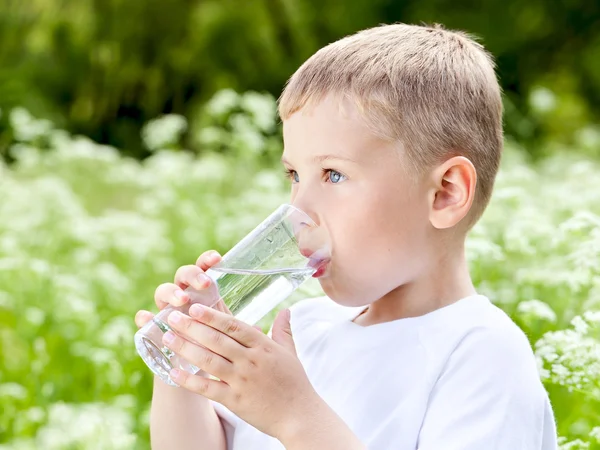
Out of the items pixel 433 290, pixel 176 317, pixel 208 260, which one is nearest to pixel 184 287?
pixel 208 260

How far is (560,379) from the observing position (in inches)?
74.8

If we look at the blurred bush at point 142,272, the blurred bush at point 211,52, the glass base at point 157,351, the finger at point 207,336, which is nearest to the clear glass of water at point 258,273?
the glass base at point 157,351

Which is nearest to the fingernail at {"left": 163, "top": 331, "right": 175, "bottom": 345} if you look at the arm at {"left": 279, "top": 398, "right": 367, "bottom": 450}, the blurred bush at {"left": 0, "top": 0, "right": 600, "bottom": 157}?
the arm at {"left": 279, "top": 398, "right": 367, "bottom": 450}

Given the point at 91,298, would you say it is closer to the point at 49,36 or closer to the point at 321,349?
the point at 321,349

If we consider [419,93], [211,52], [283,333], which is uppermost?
[419,93]

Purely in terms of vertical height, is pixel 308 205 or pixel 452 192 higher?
pixel 452 192

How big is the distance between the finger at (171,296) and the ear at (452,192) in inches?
17.3

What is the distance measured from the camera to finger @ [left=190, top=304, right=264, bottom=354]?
1402mm

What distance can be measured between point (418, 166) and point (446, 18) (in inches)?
297

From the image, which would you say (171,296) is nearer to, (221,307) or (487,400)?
(221,307)

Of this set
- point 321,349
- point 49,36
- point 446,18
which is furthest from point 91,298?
point 446,18

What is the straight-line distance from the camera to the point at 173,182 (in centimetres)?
469

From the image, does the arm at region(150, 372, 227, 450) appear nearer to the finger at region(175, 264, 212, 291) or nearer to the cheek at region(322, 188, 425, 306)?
the finger at region(175, 264, 212, 291)

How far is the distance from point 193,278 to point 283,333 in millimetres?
182
